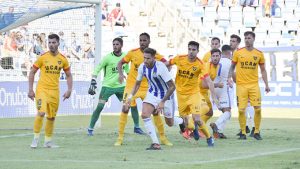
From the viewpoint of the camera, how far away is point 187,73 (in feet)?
51.6

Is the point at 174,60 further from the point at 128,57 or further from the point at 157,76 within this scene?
the point at 128,57

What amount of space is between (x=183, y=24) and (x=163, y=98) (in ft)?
76.3

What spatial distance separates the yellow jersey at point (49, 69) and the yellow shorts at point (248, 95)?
403 cm

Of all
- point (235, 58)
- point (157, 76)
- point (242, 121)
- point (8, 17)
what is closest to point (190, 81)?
point (157, 76)

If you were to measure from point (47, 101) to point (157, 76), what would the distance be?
2113 mm

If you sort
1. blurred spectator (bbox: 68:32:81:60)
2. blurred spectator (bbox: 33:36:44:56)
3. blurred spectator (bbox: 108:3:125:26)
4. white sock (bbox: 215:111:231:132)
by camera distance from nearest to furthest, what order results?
white sock (bbox: 215:111:231:132) < blurred spectator (bbox: 68:32:81:60) < blurred spectator (bbox: 33:36:44:56) < blurred spectator (bbox: 108:3:125:26)

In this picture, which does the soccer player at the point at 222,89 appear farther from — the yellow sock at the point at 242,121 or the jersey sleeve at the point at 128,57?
the jersey sleeve at the point at 128,57

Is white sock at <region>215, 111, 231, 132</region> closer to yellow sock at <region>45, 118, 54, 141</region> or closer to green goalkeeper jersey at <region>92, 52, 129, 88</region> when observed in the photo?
green goalkeeper jersey at <region>92, 52, 129, 88</region>

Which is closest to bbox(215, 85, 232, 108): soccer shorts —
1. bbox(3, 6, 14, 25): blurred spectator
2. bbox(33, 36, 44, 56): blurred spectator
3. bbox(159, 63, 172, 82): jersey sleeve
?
bbox(159, 63, 172, 82): jersey sleeve

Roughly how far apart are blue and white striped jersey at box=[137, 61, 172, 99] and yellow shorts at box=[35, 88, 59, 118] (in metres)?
1.75

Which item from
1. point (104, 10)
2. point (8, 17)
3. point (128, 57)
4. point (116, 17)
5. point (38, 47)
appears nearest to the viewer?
point (128, 57)

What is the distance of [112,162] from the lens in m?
Answer: 12.2

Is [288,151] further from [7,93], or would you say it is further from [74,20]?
[7,93]

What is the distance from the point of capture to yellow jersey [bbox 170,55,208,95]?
15.6 m
